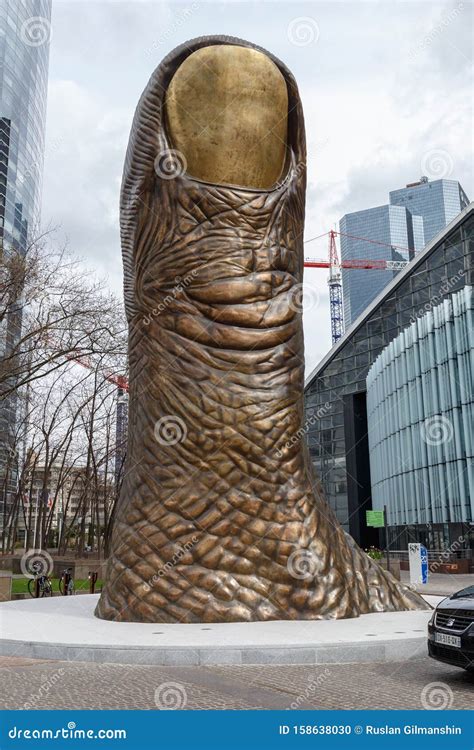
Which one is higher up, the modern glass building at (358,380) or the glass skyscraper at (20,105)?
the glass skyscraper at (20,105)

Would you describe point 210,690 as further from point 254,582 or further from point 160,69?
point 160,69

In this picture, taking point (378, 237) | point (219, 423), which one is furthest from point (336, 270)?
point (219, 423)

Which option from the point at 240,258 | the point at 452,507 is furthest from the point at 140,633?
the point at 452,507

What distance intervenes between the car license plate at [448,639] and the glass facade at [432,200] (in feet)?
527

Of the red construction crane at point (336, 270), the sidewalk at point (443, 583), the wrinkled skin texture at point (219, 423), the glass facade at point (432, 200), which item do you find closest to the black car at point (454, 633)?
the wrinkled skin texture at point (219, 423)

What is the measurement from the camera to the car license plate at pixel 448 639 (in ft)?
22.0

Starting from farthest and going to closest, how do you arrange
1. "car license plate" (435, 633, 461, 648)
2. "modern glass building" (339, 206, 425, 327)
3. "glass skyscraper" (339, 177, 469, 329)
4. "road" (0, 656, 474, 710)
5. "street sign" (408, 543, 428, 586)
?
"modern glass building" (339, 206, 425, 327) < "glass skyscraper" (339, 177, 469, 329) < "street sign" (408, 543, 428, 586) < "car license plate" (435, 633, 461, 648) < "road" (0, 656, 474, 710)

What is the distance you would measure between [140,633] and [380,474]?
38.6 metres

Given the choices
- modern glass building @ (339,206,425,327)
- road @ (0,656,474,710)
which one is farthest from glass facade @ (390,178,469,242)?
road @ (0,656,474,710)

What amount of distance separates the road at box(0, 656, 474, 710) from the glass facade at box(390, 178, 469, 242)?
6343 inches

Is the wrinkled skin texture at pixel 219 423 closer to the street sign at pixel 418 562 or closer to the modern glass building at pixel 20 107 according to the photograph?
the street sign at pixel 418 562

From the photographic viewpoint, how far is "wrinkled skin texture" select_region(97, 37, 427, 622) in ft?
32.4

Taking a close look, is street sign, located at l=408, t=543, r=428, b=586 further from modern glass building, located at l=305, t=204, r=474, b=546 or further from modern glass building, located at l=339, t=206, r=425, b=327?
modern glass building, located at l=339, t=206, r=425, b=327

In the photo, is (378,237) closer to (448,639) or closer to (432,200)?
(432,200)
